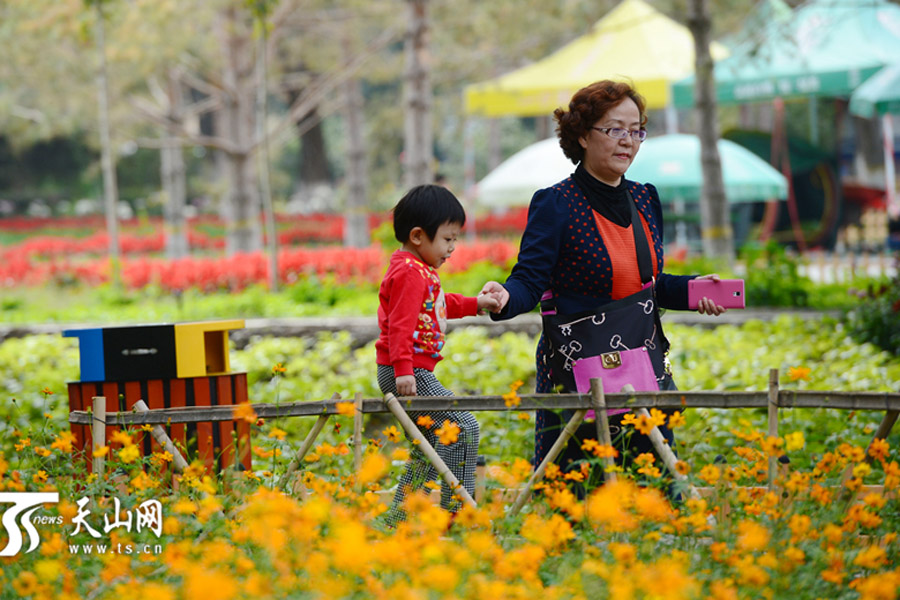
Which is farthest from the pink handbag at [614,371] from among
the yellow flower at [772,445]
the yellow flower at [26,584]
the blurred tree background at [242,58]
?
the blurred tree background at [242,58]

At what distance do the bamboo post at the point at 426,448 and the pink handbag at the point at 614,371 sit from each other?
47 centimetres

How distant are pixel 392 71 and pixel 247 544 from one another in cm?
1770

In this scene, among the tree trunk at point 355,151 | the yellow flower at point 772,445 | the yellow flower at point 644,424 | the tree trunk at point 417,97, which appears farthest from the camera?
the tree trunk at point 355,151

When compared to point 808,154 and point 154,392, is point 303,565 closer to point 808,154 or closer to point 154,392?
point 154,392

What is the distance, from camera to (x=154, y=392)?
425 centimetres

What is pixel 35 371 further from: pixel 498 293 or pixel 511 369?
pixel 498 293

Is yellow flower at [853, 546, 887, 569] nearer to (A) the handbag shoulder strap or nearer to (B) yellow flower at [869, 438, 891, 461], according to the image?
(B) yellow flower at [869, 438, 891, 461]

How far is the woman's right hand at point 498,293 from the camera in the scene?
3.15m

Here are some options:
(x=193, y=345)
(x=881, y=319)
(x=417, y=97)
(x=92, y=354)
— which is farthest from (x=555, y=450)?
(x=417, y=97)

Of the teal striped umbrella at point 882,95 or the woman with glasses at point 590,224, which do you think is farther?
the teal striped umbrella at point 882,95

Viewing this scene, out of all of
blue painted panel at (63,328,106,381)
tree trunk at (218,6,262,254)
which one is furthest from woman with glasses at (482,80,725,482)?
tree trunk at (218,6,262,254)

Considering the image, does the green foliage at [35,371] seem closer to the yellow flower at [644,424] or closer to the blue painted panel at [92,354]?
the blue painted panel at [92,354]

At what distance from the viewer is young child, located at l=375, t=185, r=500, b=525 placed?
3391 mm

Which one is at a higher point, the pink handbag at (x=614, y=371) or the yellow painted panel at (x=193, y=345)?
the yellow painted panel at (x=193, y=345)
